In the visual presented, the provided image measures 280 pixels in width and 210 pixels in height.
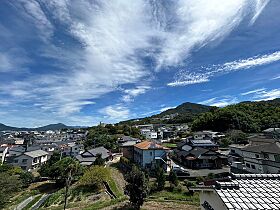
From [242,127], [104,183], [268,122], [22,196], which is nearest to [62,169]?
[22,196]

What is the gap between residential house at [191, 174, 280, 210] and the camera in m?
5.24

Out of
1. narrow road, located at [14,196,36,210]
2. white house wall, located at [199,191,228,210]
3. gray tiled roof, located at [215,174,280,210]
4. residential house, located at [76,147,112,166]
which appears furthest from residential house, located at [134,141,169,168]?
gray tiled roof, located at [215,174,280,210]

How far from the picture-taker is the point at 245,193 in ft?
19.3

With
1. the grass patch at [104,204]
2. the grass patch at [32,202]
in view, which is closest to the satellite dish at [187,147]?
the grass patch at [104,204]

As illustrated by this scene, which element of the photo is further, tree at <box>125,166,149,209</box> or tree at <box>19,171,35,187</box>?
tree at <box>19,171,35,187</box>

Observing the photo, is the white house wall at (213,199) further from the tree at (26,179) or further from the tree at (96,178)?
the tree at (26,179)

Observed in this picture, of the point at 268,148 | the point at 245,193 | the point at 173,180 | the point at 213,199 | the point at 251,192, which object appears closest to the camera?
the point at 245,193

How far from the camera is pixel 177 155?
141ft

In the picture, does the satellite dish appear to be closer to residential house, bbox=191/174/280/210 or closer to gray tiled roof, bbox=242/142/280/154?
gray tiled roof, bbox=242/142/280/154

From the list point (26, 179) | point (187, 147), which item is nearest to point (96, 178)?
point (26, 179)

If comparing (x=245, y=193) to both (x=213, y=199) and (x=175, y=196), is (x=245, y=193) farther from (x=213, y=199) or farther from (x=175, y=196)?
(x=175, y=196)

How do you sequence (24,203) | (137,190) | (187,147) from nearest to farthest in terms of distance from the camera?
(137,190) < (24,203) < (187,147)

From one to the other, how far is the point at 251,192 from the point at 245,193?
10.1 inches

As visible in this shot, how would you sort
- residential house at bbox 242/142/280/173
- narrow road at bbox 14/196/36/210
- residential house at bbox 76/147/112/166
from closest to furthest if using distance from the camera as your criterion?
residential house at bbox 242/142/280/173, narrow road at bbox 14/196/36/210, residential house at bbox 76/147/112/166
